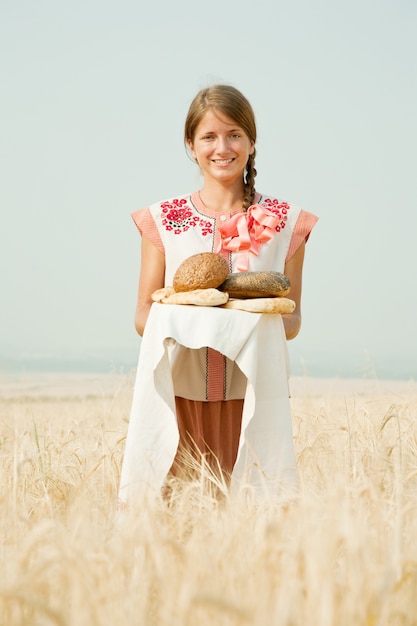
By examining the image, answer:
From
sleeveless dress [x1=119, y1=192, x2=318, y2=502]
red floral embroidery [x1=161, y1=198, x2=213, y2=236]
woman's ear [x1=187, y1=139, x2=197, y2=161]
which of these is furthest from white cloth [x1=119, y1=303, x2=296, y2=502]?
woman's ear [x1=187, y1=139, x2=197, y2=161]

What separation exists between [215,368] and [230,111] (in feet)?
3.94

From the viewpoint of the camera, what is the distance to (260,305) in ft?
10.4

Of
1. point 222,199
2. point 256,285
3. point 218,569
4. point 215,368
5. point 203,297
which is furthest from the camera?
point 222,199

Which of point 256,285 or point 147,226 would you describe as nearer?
point 256,285

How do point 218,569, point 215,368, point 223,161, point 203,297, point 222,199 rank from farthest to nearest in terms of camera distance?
point 222,199, point 223,161, point 215,368, point 203,297, point 218,569

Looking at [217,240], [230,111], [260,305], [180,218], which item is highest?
[230,111]

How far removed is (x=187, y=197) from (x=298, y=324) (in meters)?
0.85

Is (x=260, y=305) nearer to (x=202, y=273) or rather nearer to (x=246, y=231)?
(x=202, y=273)

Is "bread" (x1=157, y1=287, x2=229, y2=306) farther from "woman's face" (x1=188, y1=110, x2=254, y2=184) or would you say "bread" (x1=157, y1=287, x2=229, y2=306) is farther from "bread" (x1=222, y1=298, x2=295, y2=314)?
"woman's face" (x1=188, y1=110, x2=254, y2=184)

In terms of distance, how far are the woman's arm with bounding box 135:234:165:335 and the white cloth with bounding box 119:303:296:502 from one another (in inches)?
20.9

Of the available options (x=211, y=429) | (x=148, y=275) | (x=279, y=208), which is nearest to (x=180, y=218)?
(x=148, y=275)

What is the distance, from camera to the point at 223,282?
330 cm

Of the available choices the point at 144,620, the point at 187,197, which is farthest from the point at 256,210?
the point at 144,620

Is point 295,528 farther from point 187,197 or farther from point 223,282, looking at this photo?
point 187,197
